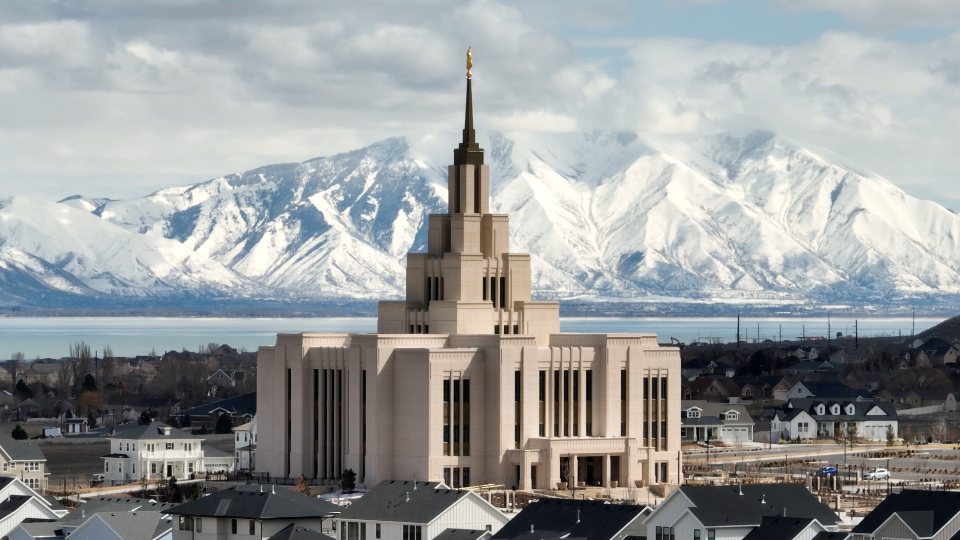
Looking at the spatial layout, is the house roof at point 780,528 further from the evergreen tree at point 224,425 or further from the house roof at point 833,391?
the house roof at point 833,391

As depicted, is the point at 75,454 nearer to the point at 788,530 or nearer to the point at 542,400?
the point at 542,400

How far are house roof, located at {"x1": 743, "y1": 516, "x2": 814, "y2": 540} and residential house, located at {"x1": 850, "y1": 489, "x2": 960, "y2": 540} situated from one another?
1.54 metres

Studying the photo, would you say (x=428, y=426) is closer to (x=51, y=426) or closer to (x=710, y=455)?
(x=710, y=455)

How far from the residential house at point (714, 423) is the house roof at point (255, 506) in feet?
288

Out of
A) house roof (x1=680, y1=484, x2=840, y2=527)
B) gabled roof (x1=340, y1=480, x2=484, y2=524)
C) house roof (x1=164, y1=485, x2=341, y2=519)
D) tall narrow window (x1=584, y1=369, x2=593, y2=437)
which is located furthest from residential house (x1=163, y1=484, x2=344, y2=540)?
tall narrow window (x1=584, y1=369, x2=593, y2=437)

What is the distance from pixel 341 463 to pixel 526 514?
4396 centimetres

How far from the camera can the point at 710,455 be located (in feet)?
469

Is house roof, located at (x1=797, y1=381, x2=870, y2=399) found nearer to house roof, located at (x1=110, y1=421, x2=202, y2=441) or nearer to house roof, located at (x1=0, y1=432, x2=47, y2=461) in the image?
house roof, located at (x1=110, y1=421, x2=202, y2=441)

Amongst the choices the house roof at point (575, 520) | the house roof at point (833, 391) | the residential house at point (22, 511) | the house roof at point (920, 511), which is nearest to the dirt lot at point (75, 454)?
the residential house at point (22, 511)

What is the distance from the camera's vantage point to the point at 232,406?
623 ft

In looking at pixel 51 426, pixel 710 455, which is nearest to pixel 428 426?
pixel 710 455

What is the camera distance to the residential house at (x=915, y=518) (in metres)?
68.6

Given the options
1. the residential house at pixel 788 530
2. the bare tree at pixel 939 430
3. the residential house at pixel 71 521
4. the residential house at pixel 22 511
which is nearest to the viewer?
the residential house at pixel 788 530

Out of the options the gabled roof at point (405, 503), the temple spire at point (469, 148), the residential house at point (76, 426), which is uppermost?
the temple spire at point (469, 148)
